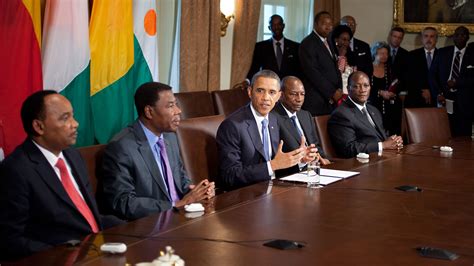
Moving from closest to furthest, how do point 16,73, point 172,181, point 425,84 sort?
point 172,181, point 16,73, point 425,84

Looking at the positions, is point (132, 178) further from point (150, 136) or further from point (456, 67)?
point (456, 67)

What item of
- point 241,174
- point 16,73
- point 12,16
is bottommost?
point 241,174

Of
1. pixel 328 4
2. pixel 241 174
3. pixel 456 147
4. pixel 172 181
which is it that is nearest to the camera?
pixel 172 181

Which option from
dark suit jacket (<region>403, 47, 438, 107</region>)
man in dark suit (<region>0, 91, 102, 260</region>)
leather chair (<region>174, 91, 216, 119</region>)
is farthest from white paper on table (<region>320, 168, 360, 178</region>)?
dark suit jacket (<region>403, 47, 438, 107</region>)

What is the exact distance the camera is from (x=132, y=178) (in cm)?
359

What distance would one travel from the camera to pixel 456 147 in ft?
17.5

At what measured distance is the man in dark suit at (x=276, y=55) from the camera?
26.0ft

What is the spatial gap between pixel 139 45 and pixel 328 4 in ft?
14.8

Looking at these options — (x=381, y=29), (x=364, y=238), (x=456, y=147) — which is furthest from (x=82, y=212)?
(x=381, y=29)

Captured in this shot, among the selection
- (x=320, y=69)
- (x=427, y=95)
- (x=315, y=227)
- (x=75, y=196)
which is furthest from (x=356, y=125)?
(x=427, y=95)

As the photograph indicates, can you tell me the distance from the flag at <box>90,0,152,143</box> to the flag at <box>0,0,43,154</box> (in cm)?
61

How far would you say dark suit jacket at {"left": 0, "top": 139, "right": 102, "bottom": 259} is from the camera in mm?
2801

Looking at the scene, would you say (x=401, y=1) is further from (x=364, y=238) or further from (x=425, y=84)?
(x=364, y=238)

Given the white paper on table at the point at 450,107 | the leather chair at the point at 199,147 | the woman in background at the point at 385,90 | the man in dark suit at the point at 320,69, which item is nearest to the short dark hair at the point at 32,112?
the leather chair at the point at 199,147
